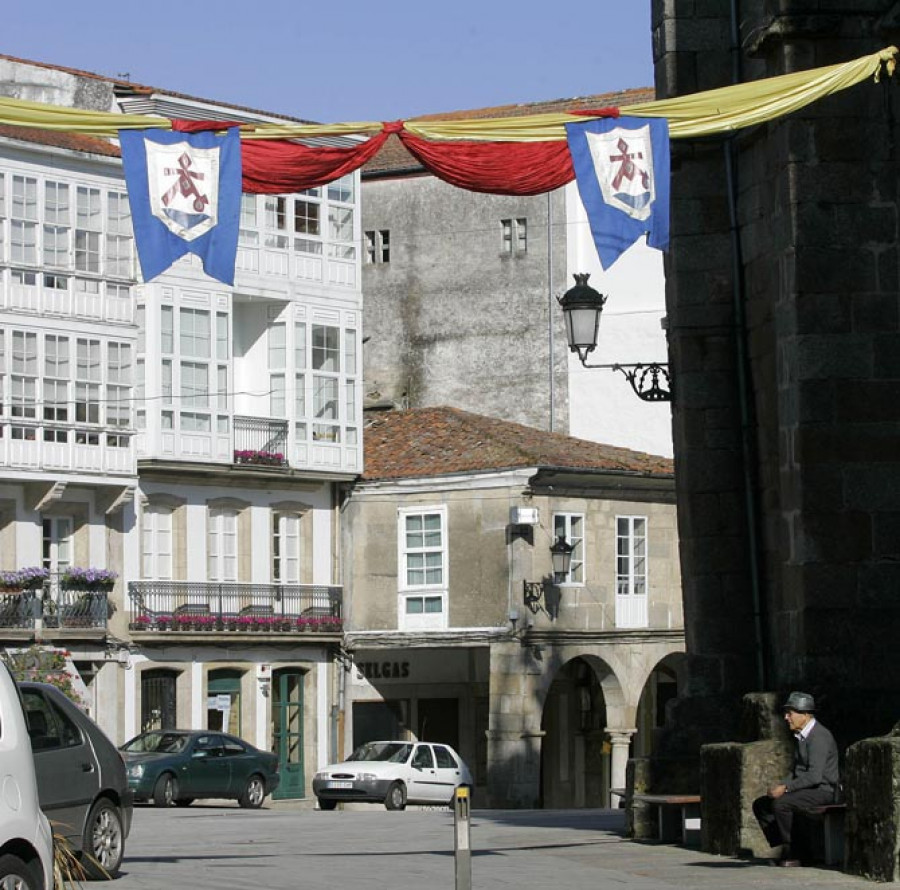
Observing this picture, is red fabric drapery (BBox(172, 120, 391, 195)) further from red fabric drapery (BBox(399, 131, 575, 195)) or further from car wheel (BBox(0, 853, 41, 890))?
car wheel (BBox(0, 853, 41, 890))

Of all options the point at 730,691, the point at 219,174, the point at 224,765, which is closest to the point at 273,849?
the point at 730,691

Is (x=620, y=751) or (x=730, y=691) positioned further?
(x=620, y=751)

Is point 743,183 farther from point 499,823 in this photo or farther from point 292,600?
point 292,600

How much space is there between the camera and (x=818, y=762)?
58.6 ft

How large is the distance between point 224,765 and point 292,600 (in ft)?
36.4

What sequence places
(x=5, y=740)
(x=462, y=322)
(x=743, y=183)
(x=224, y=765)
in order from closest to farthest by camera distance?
1. (x=5, y=740)
2. (x=743, y=183)
3. (x=224, y=765)
4. (x=462, y=322)

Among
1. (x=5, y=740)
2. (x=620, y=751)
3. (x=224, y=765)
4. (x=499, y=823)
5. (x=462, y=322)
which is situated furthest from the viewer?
(x=462, y=322)

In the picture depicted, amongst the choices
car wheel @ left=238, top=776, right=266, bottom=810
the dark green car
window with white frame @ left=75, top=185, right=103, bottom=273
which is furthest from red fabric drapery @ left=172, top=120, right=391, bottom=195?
window with white frame @ left=75, top=185, right=103, bottom=273

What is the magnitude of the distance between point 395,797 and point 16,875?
94.2ft

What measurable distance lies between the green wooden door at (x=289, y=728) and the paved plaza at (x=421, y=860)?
2215 centimetres

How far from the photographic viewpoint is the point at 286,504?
5191cm

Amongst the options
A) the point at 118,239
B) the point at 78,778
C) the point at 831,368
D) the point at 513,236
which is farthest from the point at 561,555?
the point at 78,778

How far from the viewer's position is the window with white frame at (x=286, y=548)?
52.0m

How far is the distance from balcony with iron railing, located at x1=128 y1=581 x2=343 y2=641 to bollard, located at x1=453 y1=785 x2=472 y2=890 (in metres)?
35.3
